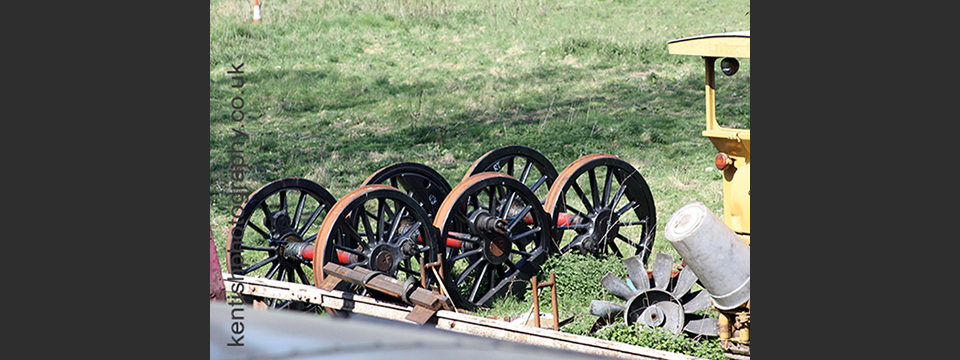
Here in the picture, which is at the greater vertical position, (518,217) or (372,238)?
(518,217)

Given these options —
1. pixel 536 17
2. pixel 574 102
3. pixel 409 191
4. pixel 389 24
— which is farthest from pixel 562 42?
pixel 409 191

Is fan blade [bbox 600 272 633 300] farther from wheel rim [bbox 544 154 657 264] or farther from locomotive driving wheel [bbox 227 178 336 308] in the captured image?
locomotive driving wheel [bbox 227 178 336 308]

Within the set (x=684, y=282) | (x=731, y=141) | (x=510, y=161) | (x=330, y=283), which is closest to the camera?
(x=330, y=283)

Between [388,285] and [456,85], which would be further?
Result: [456,85]

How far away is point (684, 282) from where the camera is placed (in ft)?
18.9

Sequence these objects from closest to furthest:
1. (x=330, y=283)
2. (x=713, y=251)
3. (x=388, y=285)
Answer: (x=713, y=251), (x=388, y=285), (x=330, y=283)

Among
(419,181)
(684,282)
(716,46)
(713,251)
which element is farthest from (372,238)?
(716,46)

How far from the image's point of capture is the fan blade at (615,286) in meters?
5.86

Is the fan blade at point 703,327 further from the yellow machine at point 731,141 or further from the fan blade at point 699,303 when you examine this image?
the yellow machine at point 731,141

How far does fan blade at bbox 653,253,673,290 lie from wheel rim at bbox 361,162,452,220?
1.69 metres

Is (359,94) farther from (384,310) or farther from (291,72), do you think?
(384,310)

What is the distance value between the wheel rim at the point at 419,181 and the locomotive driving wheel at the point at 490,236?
32cm

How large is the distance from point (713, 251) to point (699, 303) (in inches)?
48.1

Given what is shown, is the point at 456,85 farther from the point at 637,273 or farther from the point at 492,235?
the point at 637,273
